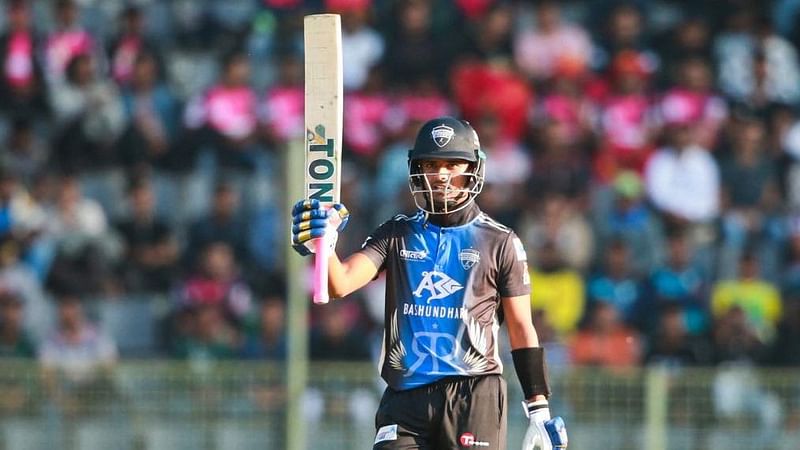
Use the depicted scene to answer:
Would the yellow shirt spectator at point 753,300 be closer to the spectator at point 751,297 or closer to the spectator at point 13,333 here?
the spectator at point 751,297

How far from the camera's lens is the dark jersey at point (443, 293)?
6.60 meters

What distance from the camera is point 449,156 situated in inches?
262

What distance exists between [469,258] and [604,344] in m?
5.14

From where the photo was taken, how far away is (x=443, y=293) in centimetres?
662

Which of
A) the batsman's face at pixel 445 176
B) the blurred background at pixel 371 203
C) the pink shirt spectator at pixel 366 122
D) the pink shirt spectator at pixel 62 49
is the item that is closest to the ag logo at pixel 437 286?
the batsman's face at pixel 445 176

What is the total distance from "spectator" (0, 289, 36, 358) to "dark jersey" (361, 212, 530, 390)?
18.4ft

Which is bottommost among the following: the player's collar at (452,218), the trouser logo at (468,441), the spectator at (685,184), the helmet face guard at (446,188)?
the trouser logo at (468,441)

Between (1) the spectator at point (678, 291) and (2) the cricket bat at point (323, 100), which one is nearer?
(2) the cricket bat at point (323, 100)

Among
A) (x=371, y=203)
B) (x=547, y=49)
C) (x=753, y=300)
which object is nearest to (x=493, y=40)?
(x=547, y=49)

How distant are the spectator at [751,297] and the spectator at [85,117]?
16.4 ft

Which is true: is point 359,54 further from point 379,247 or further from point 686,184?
point 379,247

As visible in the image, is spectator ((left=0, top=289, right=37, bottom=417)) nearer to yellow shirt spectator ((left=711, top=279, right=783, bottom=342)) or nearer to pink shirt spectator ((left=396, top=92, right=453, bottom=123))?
pink shirt spectator ((left=396, top=92, right=453, bottom=123))

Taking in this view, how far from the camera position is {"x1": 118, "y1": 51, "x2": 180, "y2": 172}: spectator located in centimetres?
1312

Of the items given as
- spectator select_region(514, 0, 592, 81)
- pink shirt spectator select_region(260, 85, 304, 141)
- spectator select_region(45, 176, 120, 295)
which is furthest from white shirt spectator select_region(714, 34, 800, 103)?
spectator select_region(45, 176, 120, 295)
